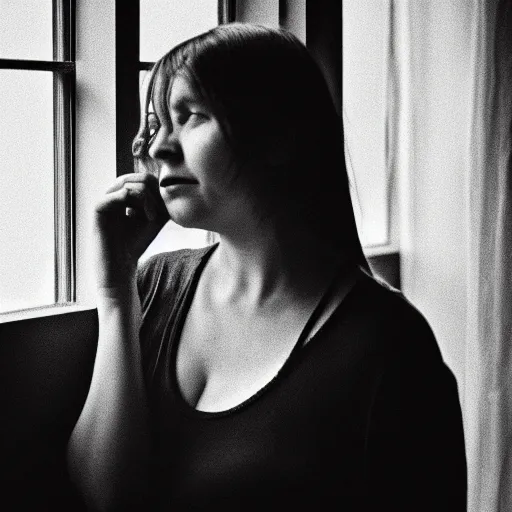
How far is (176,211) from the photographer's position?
3.50 feet

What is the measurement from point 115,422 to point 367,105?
5.52 feet

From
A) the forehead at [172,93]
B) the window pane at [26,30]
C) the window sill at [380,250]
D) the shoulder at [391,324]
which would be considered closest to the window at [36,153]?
the window pane at [26,30]

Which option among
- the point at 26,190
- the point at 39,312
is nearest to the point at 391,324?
the point at 39,312

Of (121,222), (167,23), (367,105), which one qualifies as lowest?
(121,222)

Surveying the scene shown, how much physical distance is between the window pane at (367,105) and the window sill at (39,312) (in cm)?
116

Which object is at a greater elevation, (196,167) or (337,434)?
(196,167)

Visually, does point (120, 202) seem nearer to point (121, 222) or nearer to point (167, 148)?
point (121, 222)

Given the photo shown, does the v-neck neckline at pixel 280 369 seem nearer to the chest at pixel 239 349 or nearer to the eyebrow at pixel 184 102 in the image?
the chest at pixel 239 349

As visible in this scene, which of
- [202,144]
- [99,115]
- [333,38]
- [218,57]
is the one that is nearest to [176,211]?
[202,144]

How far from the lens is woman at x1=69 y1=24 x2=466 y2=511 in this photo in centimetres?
105

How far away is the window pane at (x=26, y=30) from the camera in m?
1.63

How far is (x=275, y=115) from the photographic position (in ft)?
3.50

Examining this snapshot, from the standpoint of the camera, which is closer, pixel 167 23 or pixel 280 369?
pixel 280 369

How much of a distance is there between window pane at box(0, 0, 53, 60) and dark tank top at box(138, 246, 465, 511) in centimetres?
86
